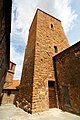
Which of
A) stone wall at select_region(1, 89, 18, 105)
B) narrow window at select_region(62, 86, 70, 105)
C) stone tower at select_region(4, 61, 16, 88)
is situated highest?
stone tower at select_region(4, 61, 16, 88)

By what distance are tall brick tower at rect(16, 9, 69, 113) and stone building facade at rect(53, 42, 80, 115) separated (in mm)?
650

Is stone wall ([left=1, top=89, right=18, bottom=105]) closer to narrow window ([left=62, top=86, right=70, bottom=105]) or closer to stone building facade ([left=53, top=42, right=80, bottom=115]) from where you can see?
stone building facade ([left=53, top=42, right=80, bottom=115])

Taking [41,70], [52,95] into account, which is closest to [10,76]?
[41,70]

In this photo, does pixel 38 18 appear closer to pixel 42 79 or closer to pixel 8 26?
pixel 8 26

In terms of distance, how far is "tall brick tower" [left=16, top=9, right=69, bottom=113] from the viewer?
614 centimetres

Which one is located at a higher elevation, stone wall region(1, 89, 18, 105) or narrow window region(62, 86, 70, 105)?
narrow window region(62, 86, 70, 105)

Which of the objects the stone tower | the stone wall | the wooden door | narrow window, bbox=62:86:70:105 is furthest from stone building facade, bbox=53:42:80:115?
the stone tower

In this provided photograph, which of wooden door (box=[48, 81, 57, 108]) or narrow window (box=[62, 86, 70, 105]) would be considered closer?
narrow window (box=[62, 86, 70, 105])

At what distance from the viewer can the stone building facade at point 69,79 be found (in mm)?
5629

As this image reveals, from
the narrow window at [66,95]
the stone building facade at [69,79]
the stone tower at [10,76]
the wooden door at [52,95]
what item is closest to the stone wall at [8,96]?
the stone tower at [10,76]

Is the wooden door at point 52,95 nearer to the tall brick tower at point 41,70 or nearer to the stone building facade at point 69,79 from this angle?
the tall brick tower at point 41,70

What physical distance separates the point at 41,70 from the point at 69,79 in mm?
2177

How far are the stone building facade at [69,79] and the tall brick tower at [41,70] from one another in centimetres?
Result: 65

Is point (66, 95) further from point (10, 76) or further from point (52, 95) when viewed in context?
point (10, 76)
